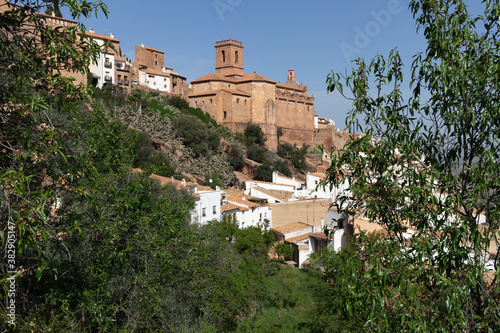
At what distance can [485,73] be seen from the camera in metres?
3.94

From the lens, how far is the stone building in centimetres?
5356

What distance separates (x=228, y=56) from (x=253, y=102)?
13.9m

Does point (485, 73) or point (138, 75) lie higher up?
point (138, 75)

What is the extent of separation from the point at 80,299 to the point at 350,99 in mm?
4547

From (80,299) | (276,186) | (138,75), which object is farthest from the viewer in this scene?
(138,75)

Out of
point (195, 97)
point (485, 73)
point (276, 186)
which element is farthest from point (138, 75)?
point (485, 73)

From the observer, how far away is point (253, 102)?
184 feet

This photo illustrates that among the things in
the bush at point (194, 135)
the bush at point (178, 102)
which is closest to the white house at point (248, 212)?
the bush at point (194, 135)

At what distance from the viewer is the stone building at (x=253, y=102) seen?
5356cm

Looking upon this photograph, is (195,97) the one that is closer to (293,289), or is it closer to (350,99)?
(293,289)

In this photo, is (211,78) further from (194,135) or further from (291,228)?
(291,228)

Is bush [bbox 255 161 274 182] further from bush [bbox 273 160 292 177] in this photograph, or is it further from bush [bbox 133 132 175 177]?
bush [bbox 133 132 175 177]

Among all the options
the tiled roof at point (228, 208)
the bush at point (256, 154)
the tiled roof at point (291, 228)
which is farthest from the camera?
the bush at point (256, 154)

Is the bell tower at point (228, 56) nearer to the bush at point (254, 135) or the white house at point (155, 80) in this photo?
the bush at point (254, 135)
